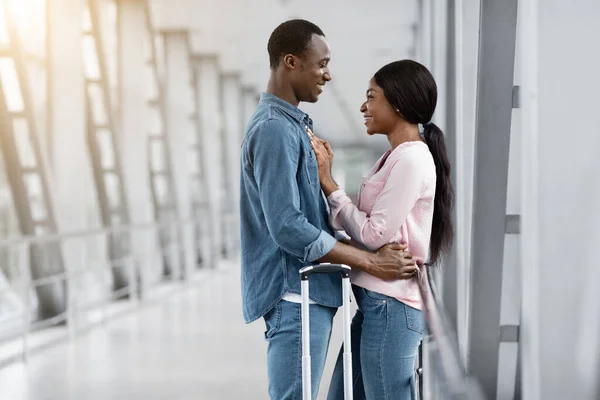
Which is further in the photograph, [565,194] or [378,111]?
[378,111]

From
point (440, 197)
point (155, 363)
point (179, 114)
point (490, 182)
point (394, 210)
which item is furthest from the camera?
point (179, 114)

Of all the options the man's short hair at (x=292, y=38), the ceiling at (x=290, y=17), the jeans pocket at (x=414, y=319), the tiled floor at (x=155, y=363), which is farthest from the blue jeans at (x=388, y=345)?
the ceiling at (x=290, y=17)

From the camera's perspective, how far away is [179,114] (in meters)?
9.97

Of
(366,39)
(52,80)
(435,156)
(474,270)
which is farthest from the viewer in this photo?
(366,39)

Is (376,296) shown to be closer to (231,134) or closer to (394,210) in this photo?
(394,210)

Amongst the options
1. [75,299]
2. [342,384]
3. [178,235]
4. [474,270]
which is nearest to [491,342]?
[474,270]

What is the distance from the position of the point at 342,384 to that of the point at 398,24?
8356 mm

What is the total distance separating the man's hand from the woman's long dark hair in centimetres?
14

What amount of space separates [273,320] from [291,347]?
62 mm

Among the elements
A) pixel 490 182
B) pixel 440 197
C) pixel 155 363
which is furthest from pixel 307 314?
pixel 155 363

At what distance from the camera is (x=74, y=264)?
20.3ft

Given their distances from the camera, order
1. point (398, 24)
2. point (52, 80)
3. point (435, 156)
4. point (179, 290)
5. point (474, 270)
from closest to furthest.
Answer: point (435, 156) < point (474, 270) < point (52, 80) < point (179, 290) < point (398, 24)

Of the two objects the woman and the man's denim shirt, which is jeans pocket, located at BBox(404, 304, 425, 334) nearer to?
the woman

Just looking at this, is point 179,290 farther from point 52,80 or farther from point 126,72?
point 52,80
